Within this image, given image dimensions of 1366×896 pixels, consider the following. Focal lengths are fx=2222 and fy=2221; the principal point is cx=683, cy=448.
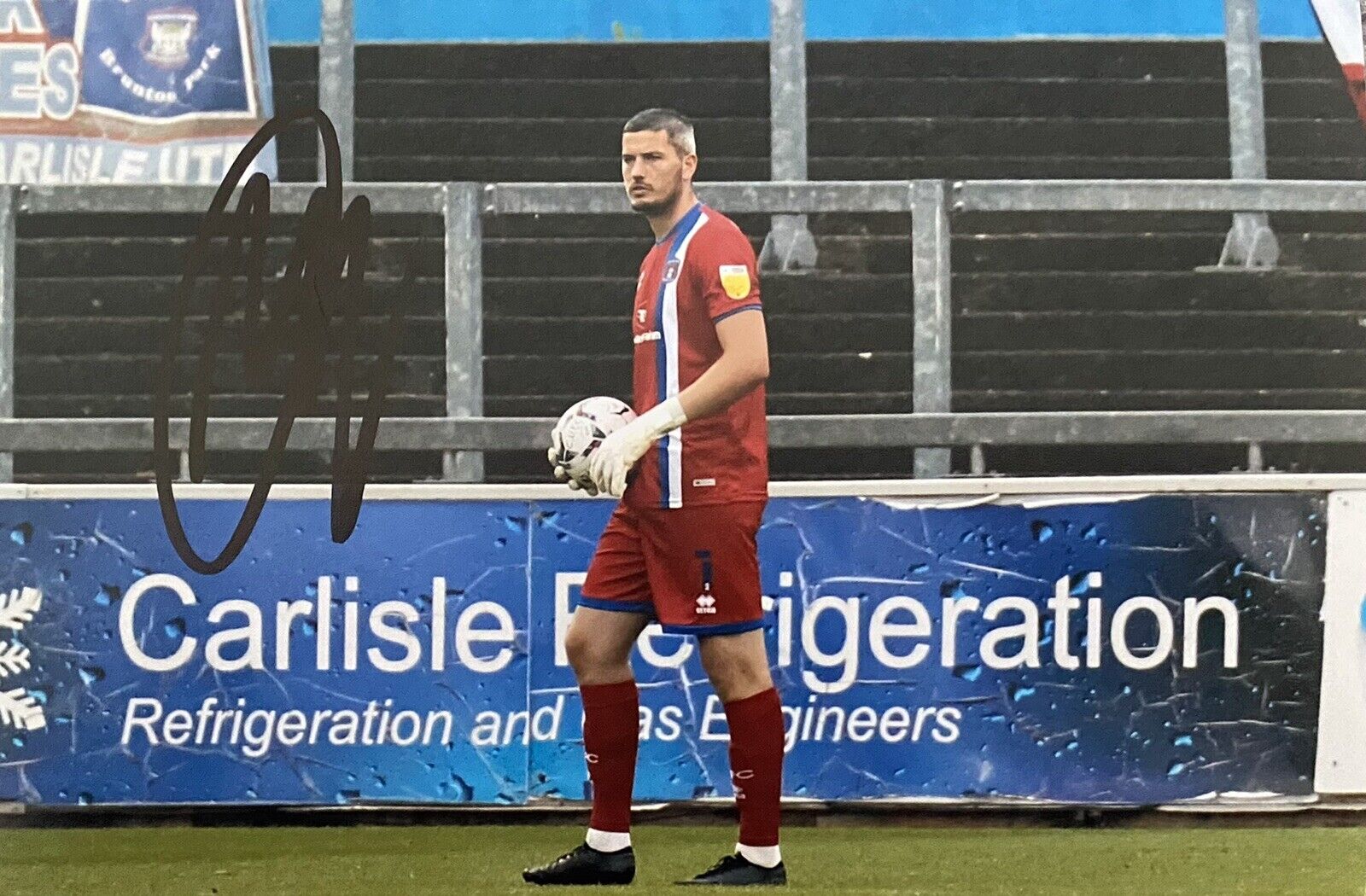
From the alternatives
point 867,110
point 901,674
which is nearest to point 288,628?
point 901,674

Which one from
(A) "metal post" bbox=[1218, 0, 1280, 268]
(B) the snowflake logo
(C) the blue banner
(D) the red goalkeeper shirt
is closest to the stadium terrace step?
(D) the red goalkeeper shirt

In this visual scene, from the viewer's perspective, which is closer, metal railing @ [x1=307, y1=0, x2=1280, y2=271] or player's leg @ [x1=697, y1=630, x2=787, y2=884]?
player's leg @ [x1=697, y1=630, x2=787, y2=884]

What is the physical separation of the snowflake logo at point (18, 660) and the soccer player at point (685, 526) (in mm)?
1241

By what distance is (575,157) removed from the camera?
5023 millimetres

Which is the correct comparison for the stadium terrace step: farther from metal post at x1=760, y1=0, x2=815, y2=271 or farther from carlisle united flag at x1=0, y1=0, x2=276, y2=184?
carlisle united flag at x1=0, y1=0, x2=276, y2=184

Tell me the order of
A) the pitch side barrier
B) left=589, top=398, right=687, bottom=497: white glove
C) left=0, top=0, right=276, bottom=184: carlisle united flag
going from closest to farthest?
left=589, top=398, right=687, bottom=497: white glove
left=0, top=0, right=276, bottom=184: carlisle united flag
the pitch side barrier

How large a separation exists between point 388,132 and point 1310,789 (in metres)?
2.63

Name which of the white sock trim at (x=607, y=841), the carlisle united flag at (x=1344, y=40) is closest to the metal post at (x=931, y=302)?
the carlisle united flag at (x=1344, y=40)

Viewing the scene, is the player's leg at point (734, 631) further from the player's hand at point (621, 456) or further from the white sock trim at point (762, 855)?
the player's hand at point (621, 456)

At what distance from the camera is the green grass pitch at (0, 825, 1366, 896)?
188 inches

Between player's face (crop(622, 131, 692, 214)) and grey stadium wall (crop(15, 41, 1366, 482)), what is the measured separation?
77mm

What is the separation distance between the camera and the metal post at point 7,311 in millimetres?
5051

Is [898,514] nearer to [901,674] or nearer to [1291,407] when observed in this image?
[901,674]

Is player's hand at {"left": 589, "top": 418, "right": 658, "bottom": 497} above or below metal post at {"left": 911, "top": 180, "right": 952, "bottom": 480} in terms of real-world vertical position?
below
